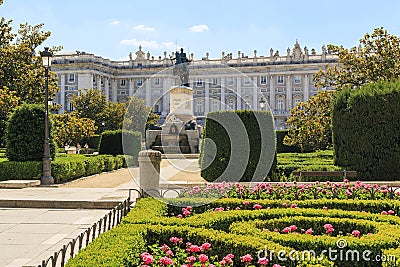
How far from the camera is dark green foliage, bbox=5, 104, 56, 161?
1697 centimetres

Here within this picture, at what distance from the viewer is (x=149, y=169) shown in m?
11.1

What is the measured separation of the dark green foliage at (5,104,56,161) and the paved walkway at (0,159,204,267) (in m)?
A: 1.66

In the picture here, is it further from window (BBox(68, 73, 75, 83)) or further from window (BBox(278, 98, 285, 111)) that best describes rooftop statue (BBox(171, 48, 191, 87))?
window (BBox(68, 73, 75, 83))

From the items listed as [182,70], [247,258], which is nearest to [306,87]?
[182,70]

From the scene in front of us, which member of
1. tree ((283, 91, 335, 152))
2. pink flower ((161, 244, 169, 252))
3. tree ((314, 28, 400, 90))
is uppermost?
tree ((314, 28, 400, 90))

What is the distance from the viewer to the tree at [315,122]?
71.5 feet

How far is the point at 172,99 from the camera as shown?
113 ft

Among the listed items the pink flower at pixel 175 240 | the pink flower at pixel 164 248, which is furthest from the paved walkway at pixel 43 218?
the pink flower at pixel 175 240

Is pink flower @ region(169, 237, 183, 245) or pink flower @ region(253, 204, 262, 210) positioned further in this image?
pink flower @ region(253, 204, 262, 210)

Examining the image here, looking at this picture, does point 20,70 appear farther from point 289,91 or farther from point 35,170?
point 289,91

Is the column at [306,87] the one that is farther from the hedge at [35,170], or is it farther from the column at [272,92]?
the hedge at [35,170]

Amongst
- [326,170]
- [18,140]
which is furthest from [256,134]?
[18,140]

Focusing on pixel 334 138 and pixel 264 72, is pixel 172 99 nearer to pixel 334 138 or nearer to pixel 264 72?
pixel 334 138

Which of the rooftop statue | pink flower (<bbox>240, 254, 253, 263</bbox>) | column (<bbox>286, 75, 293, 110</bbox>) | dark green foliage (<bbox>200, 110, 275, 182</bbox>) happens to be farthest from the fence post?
column (<bbox>286, 75, 293, 110</bbox>)
